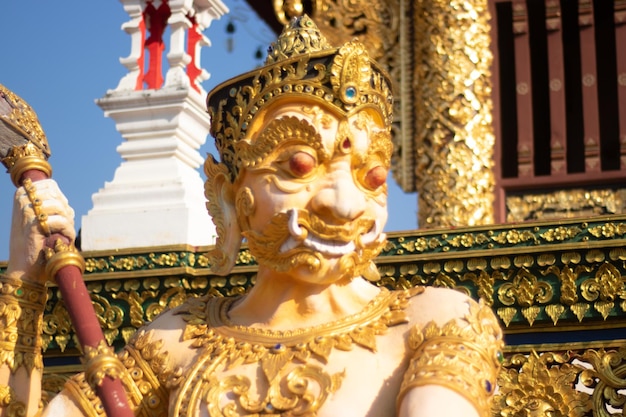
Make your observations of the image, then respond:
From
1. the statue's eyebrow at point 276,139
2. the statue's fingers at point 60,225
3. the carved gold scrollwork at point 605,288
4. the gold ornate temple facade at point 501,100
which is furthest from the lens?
the gold ornate temple facade at point 501,100

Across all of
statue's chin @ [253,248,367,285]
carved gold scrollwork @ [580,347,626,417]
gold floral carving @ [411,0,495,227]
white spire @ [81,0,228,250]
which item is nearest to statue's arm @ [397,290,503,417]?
statue's chin @ [253,248,367,285]

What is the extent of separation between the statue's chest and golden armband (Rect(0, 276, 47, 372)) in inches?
22.7

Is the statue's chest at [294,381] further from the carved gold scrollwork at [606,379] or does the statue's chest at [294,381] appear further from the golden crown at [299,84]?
the carved gold scrollwork at [606,379]

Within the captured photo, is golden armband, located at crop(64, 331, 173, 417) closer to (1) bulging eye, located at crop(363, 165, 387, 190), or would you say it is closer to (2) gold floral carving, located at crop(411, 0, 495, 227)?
(1) bulging eye, located at crop(363, 165, 387, 190)

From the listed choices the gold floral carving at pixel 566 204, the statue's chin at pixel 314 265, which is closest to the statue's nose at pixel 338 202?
the statue's chin at pixel 314 265

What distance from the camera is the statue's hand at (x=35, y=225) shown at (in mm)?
4395

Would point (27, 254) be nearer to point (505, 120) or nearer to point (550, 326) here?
point (550, 326)

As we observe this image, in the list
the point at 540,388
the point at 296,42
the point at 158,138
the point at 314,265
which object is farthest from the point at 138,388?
the point at 158,138

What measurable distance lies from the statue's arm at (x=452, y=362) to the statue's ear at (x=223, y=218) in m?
0.62

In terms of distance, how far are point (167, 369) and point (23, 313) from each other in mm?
534

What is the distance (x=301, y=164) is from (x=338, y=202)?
159mm

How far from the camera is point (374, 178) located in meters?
4.21

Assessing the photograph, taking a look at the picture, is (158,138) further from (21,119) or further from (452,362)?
(452,362)

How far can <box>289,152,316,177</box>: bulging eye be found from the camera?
13.6 feet
